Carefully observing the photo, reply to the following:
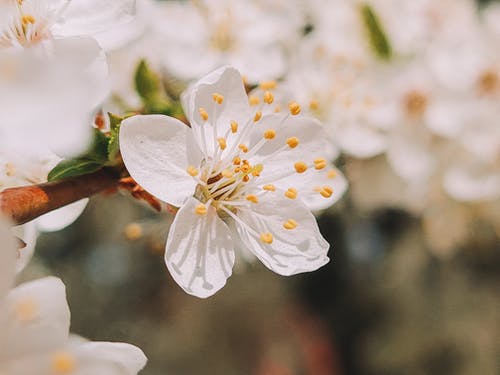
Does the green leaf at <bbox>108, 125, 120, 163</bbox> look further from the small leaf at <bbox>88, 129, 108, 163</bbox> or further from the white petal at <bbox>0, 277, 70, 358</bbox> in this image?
the white petal at <bbox>0, 277, 70, 358</bbox>

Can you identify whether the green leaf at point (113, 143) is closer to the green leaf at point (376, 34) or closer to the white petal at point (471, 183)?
the green leaf at point (376, 34)

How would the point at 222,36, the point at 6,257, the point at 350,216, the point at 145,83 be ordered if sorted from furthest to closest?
the point at 350,216 → the point at 222,36 → the point at 145,83 → the point at 6,257

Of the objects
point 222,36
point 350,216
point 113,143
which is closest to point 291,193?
point 113,143

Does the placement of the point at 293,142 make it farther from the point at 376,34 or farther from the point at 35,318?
the point at 376,34

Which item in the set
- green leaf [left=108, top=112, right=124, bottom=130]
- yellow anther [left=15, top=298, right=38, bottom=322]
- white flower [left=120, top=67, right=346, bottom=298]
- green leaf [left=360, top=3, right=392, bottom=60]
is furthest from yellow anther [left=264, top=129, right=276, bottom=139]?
green leaf [left=360, top=3, right=392, bottom=60]

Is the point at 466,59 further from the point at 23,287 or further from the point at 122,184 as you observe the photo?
the point at 23,287

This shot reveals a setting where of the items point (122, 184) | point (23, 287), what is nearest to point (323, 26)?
point (122, 184)
